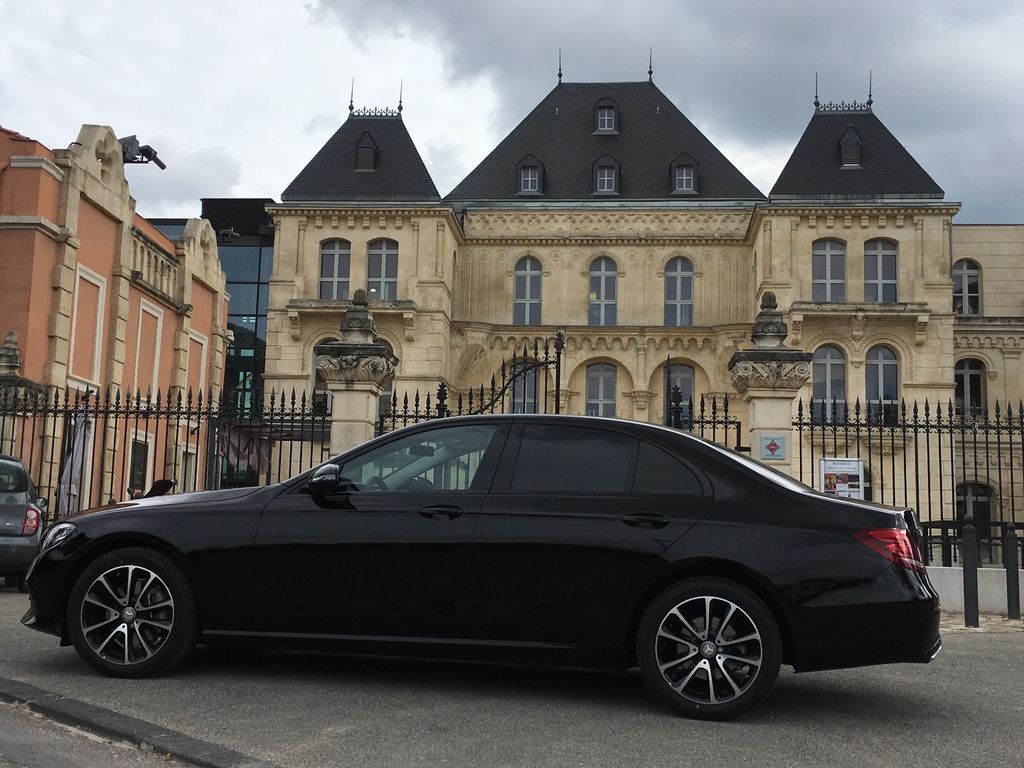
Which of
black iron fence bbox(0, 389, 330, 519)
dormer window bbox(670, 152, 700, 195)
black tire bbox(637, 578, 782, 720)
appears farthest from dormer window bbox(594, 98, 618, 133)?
black tire bbox(637, 578, 782, 720)

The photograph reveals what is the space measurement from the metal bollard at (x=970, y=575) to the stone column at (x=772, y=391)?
6.86 feet

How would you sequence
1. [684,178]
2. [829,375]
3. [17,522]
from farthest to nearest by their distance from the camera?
[684,178], [829,375], [17,522]

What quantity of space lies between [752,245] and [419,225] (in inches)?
463

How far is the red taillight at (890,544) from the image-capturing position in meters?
5.24

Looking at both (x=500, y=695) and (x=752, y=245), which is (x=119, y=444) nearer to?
(x=500, y=695)

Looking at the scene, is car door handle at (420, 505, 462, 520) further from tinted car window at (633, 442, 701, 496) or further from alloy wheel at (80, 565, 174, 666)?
alloy wheel at (80, 565, 174, 666)

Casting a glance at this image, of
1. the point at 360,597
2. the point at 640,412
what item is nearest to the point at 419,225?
the point at 640,412

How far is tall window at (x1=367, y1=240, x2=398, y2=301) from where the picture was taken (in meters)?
36.2

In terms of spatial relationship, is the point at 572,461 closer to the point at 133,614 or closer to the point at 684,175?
the point at 133,614

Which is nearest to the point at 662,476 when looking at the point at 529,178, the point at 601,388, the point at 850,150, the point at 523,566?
the point at 523,566

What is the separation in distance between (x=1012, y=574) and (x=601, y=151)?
31.5 m

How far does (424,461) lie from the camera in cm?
589

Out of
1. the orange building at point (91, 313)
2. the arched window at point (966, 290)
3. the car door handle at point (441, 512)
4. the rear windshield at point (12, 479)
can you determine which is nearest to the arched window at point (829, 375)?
the arched window at point (966, 290)

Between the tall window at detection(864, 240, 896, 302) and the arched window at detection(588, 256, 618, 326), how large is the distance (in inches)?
339
